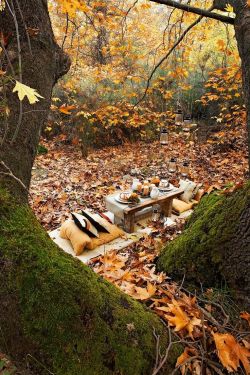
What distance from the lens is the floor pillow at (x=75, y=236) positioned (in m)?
4.26

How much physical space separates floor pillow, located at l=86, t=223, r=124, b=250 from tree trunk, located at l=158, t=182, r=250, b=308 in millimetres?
2157

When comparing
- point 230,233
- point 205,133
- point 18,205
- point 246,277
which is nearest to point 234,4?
point 230,233

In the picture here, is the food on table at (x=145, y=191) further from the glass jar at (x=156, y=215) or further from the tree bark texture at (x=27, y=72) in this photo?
the tree bark texture at (x=27, y=72)

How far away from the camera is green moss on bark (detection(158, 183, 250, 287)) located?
1.95 metres

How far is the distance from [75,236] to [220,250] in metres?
2.73

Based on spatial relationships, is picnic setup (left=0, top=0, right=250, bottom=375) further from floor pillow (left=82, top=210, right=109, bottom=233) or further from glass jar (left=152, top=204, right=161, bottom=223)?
glass jar (left=152, top=204, right=161, bottom=223)

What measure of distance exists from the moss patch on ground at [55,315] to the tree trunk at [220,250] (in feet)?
2.58

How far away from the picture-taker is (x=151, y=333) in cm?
144

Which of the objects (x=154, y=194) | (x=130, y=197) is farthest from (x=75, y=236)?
(x=154, y=194)

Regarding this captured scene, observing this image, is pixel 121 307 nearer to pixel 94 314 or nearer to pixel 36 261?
pixel 94 314

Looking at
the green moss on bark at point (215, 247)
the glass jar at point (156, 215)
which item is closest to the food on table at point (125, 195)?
the glass jar at point (156, 215)

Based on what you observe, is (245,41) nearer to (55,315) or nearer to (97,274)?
(97,274)

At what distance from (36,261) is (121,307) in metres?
0.50

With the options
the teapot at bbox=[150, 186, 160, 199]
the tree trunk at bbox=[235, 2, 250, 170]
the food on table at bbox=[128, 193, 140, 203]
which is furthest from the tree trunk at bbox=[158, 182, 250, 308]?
the teapot at bbox=[150, 186, 160, 199]
